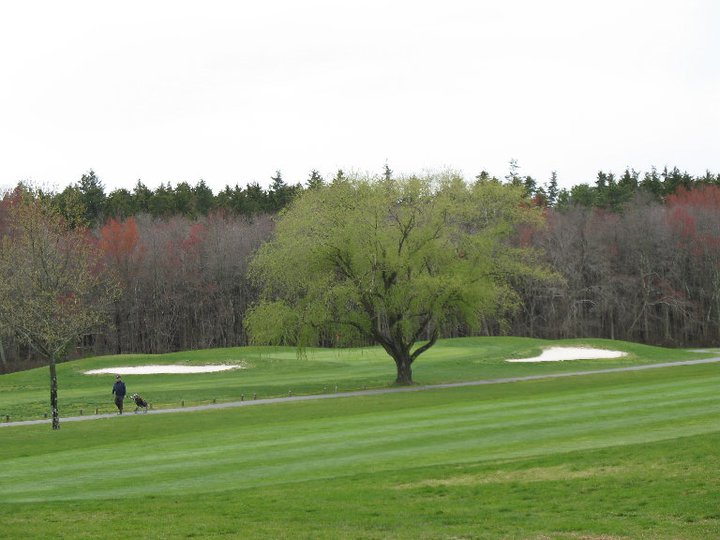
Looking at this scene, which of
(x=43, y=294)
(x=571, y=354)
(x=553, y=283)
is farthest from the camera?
(x=553, y=283)

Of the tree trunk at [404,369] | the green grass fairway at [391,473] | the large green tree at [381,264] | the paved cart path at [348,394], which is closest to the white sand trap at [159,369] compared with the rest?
the large green tree at [381,264]

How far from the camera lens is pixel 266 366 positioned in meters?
64.4

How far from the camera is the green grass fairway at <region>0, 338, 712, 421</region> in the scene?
4866 cm

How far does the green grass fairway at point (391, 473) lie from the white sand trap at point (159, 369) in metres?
27.5

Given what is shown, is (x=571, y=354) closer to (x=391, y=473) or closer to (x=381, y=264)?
(x=381, y=264)

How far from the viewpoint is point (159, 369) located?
211ft

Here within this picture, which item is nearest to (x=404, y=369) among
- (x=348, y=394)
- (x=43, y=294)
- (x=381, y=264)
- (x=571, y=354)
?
(x=348, y=394)

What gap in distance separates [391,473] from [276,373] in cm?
4179

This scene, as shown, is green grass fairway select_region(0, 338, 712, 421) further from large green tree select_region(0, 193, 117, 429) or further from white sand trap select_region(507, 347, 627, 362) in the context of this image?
large green tree select_region(0, 193, 117, 429)

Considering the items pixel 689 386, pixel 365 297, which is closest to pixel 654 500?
pixel 689 386

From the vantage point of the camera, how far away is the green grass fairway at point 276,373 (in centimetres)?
4866

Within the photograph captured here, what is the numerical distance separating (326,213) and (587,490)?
34.1m

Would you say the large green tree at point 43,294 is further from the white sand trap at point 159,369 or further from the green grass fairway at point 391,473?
the white sand trap at point 159,369

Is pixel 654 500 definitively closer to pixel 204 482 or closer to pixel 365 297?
pixel 204 482
